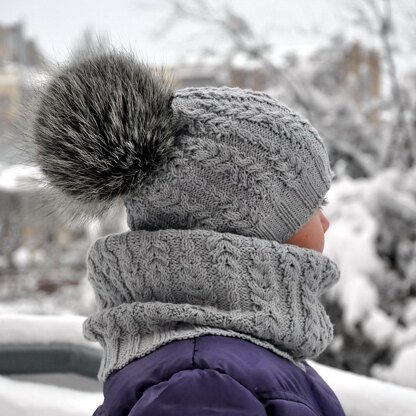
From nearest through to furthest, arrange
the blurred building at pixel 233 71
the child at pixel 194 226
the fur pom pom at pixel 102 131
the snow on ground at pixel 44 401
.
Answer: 1. the child at pixel 194 226
2. the fur pom pom at pixel 102 131
3. the snow on ground at pixel 44 401
4. the blurred building at pixel 233 71

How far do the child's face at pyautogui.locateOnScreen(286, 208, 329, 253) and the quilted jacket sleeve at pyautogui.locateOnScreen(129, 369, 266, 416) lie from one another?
0.35 meters

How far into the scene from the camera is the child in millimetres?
1087

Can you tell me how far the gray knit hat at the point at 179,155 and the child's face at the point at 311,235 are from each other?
23mm

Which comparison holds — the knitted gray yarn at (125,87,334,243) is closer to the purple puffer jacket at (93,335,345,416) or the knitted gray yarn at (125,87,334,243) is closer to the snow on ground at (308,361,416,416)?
the purple puffer jacket at (93,335,345,416)

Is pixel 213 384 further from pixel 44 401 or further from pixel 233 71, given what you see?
pixel 233 71

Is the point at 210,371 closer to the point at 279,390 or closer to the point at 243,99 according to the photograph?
the point at 279,390

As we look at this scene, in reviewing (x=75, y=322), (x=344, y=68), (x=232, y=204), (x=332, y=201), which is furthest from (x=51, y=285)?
(x=232, y=204)

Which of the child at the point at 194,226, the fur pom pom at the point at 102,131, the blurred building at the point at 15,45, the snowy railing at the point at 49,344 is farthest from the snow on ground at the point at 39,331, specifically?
the blurred building at the point at 15,45

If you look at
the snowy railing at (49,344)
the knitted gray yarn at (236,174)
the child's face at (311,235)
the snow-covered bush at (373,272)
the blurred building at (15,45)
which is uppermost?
the knitted gray yarn at (236,174)

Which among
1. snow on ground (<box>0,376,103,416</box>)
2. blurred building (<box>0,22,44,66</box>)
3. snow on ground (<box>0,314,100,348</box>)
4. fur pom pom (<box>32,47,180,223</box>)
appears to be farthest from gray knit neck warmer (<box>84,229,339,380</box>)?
blurred building (<box>0,22,44,66</box>)

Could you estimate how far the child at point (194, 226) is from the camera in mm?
1087

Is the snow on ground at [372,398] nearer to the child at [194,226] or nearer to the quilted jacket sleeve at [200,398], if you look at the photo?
the child at [194,226]

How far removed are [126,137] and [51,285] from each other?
13590 millimetres

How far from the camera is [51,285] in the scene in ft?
46.7
